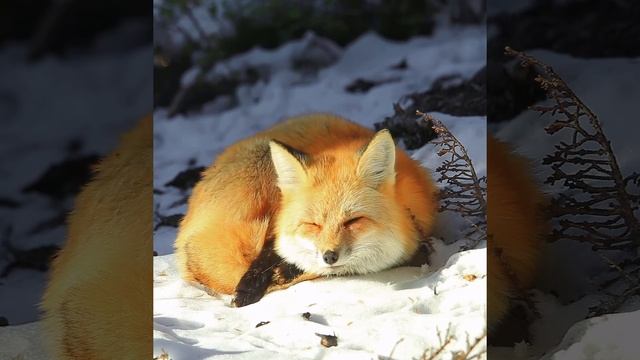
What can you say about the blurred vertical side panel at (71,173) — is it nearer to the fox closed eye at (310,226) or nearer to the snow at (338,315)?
the snow at (338,315)

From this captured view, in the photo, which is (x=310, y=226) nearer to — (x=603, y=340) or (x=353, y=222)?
(x=353, y=222)

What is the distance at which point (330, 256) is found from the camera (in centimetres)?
248

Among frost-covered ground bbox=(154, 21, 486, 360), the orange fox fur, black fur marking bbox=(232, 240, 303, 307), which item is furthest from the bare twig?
the orange fox fur

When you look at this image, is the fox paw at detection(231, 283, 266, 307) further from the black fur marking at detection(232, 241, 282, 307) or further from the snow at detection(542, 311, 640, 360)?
the snow at detection(542, 311, 640, 360)

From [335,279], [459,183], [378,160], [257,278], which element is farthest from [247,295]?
[459,183]

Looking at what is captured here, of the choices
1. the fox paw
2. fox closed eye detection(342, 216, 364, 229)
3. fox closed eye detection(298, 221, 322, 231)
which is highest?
fox closed eye detection(342, 216, 364, 229)

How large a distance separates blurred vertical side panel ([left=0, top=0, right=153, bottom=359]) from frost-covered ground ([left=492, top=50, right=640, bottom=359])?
119 centimetres

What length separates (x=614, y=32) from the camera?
2600 mm

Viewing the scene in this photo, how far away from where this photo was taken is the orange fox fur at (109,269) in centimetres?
249

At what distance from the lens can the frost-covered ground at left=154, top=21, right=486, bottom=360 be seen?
2.46 m

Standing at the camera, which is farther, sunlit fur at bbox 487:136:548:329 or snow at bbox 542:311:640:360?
sunlit fur at bbox 487:136:548:329

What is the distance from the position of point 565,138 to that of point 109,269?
1507 millimetres

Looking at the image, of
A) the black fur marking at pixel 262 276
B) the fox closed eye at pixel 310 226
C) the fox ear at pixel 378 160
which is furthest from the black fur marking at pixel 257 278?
the fox ear at pixel 378 160

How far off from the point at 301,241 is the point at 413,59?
0.70 m
